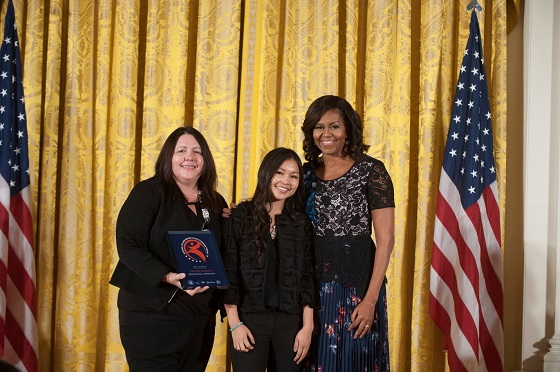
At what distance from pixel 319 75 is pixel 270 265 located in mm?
2113

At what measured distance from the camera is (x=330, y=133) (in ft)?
10.2

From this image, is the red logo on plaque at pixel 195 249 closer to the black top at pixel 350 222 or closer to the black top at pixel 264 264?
the black top at pixel 264 264

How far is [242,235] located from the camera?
9.55 ft

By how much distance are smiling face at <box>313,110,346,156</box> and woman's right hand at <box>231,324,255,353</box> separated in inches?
33.5

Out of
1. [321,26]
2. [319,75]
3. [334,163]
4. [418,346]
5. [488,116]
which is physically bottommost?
[418,346]

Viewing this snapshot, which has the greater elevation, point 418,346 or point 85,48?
point 85,48

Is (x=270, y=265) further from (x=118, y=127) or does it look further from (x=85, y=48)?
(x=85, y=48)

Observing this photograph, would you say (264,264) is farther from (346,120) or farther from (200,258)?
(346,120)

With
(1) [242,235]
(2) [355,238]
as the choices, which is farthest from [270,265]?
(2) [355,238]

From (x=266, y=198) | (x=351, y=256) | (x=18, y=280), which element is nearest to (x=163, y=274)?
(x=266, y=198)

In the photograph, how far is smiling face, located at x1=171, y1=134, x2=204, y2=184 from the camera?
117 inches

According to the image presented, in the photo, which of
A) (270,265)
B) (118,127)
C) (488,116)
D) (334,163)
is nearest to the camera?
(270,265)

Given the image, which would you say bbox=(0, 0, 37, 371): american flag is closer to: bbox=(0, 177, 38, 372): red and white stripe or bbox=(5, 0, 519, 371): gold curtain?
bbox=(0, 177, 38, 372): red and white stripe

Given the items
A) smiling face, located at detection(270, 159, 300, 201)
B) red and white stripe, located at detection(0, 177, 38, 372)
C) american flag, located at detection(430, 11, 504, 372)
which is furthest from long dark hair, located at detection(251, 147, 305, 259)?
red and white stripe, located at detection(0, 177, 38, 372)
